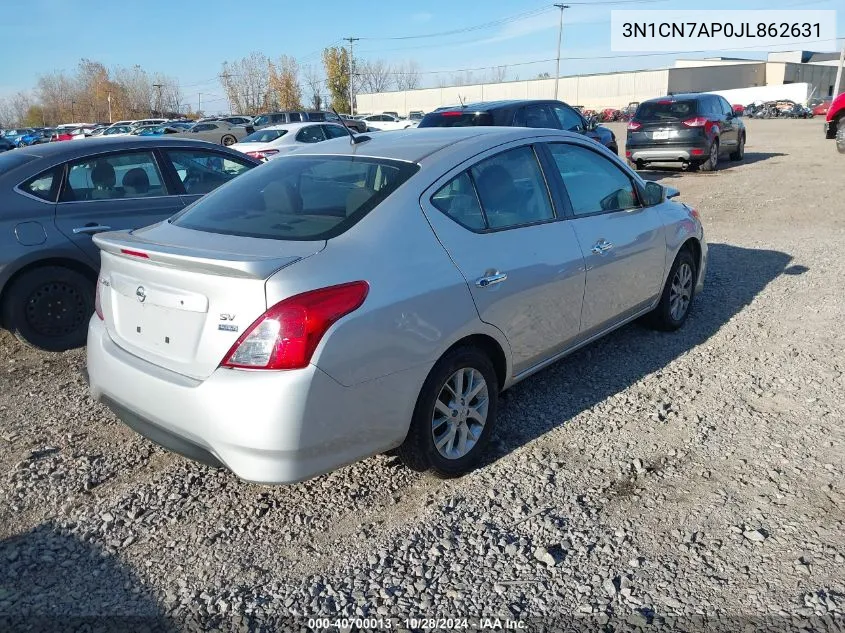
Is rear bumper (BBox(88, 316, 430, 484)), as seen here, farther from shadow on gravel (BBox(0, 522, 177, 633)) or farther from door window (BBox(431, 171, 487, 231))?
door window (BBox(431, 171, 487, 231))

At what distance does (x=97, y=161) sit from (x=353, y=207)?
3.28 meters

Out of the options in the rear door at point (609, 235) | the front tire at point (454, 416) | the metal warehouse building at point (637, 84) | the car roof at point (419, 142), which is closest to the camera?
the front tire at point (454, 416)

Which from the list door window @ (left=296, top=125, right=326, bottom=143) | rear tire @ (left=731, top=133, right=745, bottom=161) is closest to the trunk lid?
door window @ (left=296, top=125, right=326, bottom=143)

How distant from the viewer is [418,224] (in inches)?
124

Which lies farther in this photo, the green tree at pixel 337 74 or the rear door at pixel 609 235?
the green tree at pixel 337 74

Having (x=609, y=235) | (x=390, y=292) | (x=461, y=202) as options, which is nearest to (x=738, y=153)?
(x=609, y=235)

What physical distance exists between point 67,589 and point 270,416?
1.05 m

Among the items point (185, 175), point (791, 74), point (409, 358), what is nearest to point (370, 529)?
point (409, 358)

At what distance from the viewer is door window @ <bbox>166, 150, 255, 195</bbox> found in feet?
19.2

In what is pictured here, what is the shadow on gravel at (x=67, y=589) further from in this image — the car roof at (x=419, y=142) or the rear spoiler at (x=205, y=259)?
the car roof at (x=419, y=142)

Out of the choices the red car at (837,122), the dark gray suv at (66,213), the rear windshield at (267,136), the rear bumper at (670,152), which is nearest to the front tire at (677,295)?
the dark gray suv at (66,213)

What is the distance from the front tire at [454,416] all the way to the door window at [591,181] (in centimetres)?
133

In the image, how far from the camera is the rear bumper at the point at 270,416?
2.63m

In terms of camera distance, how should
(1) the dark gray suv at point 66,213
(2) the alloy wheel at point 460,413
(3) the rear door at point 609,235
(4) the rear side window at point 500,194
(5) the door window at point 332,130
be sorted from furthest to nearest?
1. (5) the door window at point 332,130
2. (1) the dark gray suv at point 66,213
3. (3) the rear door at point 609,235
4. (4) the rear side window at point 500,194
5. (2) the alloy wheel at point 460,413
